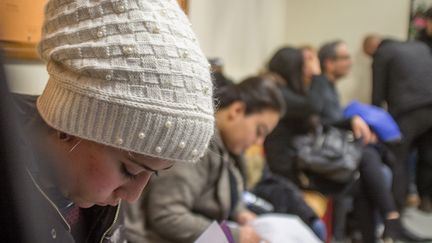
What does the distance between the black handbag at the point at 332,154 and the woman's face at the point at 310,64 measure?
0.39 m

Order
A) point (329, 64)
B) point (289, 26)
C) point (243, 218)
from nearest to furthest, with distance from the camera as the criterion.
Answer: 1. point (243, 218)
2. point (329, 64)
3. point (289, 26)

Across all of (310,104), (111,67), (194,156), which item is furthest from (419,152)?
(111,67)

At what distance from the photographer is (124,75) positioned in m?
0.57

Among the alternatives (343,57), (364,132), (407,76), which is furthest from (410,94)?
(343,57)

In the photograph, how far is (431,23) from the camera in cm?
146

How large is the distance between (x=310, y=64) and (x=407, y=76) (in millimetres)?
981

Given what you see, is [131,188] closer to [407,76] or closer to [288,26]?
[407,76]

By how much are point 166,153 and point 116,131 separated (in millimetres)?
64

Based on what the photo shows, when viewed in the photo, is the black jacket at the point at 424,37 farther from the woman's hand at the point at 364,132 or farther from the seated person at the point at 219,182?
the woman's hand at the point at 364,132

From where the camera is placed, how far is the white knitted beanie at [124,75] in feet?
1.84

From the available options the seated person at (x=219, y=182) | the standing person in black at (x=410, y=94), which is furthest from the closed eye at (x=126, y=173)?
the standing person in black at (x=410, y=94)

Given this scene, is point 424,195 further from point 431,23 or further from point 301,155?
point 431,23

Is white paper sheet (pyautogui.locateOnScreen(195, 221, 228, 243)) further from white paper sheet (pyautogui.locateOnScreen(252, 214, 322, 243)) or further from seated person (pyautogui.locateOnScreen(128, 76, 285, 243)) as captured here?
white paper sheet (pyautogui.locateOnScreen(252, 214, 322, 243))

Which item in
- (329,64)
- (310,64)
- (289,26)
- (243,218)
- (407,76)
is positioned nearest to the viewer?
(243,218)
